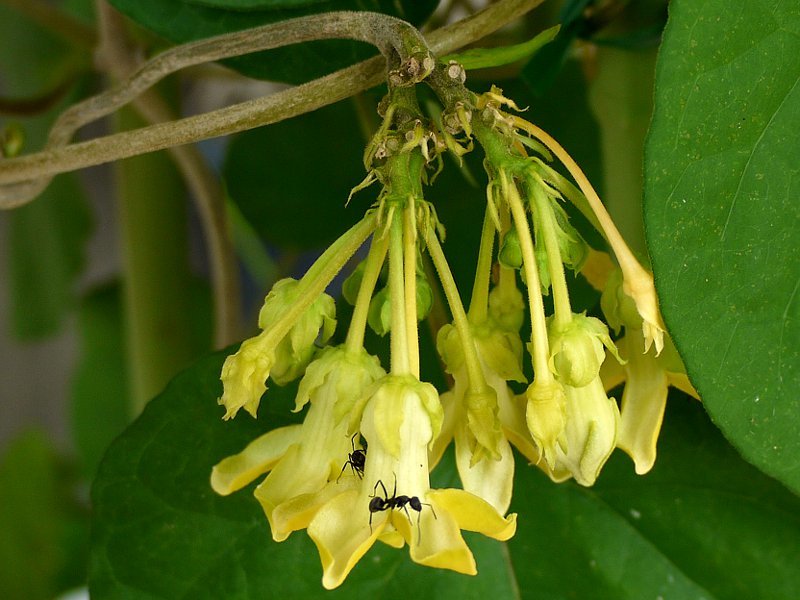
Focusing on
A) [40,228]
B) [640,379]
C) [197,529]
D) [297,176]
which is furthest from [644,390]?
[40,228]

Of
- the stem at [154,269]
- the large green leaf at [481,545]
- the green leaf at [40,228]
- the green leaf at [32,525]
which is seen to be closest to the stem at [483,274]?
the large green leaf at [481,545]

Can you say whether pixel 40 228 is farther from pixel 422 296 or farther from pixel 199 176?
pixel 422 296

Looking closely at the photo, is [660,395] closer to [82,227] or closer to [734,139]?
[734,139]

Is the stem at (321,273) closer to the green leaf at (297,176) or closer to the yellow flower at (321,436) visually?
the yellow flower at (321,436)

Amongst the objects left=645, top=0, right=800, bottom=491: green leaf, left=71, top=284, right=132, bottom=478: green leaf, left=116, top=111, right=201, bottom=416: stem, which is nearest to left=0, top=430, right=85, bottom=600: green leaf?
left=71, top=284, right=132, bottom=478: green leaf

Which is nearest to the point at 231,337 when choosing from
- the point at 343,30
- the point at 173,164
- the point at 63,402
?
the point at 173,164

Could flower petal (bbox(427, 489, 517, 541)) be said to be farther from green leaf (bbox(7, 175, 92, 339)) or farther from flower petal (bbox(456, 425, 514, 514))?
green leaf (bbox(7, 175, 92, 339))
